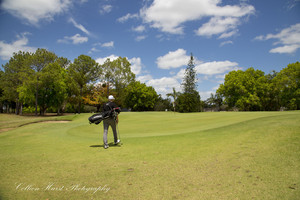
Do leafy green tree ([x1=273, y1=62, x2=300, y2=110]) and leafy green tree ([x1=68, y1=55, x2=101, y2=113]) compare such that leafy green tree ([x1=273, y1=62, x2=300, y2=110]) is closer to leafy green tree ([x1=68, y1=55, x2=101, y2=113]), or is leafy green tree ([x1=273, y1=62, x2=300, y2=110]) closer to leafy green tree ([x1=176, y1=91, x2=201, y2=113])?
leafy green tree ([x1=176, y1=91, x2=201, y2=113])

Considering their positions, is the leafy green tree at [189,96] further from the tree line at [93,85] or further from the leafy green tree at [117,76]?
the leafy green tree at [117,76]

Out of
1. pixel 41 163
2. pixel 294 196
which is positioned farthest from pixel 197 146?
pixel 41 163

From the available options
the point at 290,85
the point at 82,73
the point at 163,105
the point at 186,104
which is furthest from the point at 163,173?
the point at 163,105

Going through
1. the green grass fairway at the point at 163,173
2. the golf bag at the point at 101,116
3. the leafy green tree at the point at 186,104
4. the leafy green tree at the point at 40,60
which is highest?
the leafy green tree at the point at 40,60

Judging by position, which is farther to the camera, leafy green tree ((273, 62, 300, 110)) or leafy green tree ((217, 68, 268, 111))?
leafy green tree ((217, 68, 268, 111))

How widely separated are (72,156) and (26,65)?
51116 mm

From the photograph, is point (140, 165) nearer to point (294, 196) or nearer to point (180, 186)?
point (180, 186)

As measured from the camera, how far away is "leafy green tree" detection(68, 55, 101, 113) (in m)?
54.7

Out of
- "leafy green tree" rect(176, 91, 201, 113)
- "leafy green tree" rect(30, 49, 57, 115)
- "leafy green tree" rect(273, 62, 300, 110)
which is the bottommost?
"leafy green tree" rect(176, 91, 201, 113)

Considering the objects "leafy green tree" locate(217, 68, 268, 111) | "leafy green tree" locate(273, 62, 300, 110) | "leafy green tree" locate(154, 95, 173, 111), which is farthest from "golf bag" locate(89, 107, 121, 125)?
"leafy green tree" locate(154, 95, 173, 111)

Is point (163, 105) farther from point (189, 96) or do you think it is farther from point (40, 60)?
point (40, 60)

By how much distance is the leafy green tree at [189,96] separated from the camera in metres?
62.8

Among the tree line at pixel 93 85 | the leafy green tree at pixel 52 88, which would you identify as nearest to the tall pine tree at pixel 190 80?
the tree line at pixel 93 85

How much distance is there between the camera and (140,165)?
19.8 feet
